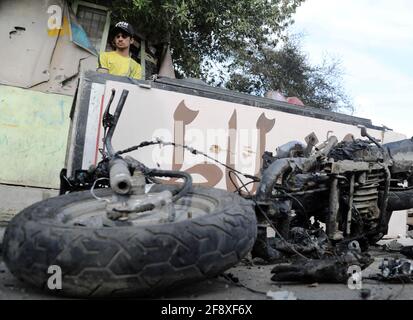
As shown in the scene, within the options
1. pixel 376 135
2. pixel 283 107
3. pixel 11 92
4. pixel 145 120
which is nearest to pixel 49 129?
pixel 11 92

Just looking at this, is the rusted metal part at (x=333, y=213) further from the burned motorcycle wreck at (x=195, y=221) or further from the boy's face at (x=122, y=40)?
the boy's face at (x=122, y=40)

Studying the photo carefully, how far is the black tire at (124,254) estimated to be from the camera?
2078mm

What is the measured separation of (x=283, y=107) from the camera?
6.50 meters

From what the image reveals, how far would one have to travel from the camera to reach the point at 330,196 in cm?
368

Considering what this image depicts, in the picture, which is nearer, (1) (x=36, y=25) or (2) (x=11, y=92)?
(2) (x=11, y=92)

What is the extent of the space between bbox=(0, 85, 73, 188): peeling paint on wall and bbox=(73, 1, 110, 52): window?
2306 millimetres

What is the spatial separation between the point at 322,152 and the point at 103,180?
5.47ft

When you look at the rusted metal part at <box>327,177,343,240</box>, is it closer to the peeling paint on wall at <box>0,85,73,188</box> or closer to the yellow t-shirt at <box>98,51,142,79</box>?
the yellow t-shirt at <box>98,51,142,79</box>

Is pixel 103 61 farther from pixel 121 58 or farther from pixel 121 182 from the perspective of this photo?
pixel 121 182

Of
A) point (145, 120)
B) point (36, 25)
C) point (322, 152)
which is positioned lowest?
point (322, 152)

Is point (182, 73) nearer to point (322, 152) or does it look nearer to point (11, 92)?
point (11, 92)

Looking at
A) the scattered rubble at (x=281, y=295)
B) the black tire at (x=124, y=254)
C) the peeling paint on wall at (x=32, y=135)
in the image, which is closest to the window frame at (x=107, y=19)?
the peeling paint on wall at (x=32, y=135)

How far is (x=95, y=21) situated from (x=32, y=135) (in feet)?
11.4

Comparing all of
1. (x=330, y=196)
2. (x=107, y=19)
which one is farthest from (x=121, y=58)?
(x=107, y=19)
